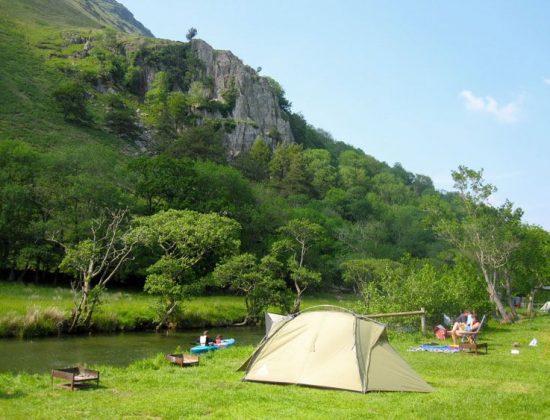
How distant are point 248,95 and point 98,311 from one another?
9545cm

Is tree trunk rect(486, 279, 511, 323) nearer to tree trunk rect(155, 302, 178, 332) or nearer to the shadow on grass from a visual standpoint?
tree trunk rect(155, 302, 178, 332)

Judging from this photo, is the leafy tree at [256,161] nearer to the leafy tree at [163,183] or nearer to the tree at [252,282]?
the leafy tree at [163,183]

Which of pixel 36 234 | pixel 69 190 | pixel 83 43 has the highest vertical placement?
pixel 83 43

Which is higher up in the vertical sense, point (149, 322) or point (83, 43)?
point (83, 43)

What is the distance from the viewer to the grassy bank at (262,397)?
423 inches

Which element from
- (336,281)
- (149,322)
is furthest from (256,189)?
(149,322)

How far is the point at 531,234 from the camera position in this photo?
141ft

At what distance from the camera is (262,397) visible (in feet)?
39.2

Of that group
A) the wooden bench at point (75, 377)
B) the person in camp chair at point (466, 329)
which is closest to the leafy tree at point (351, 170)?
the person in camp chair at point (466, 329)

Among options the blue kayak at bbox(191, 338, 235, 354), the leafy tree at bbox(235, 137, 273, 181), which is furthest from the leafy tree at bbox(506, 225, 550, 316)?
the leafy tree at bbox(235, 137, 273, 181)

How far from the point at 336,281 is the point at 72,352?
5405 centimetres

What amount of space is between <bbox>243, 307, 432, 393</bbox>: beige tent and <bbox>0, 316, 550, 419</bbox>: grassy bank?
439 mm

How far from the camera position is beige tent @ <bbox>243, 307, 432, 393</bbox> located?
521 inches

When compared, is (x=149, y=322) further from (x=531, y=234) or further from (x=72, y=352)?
(x=531, y=234)
